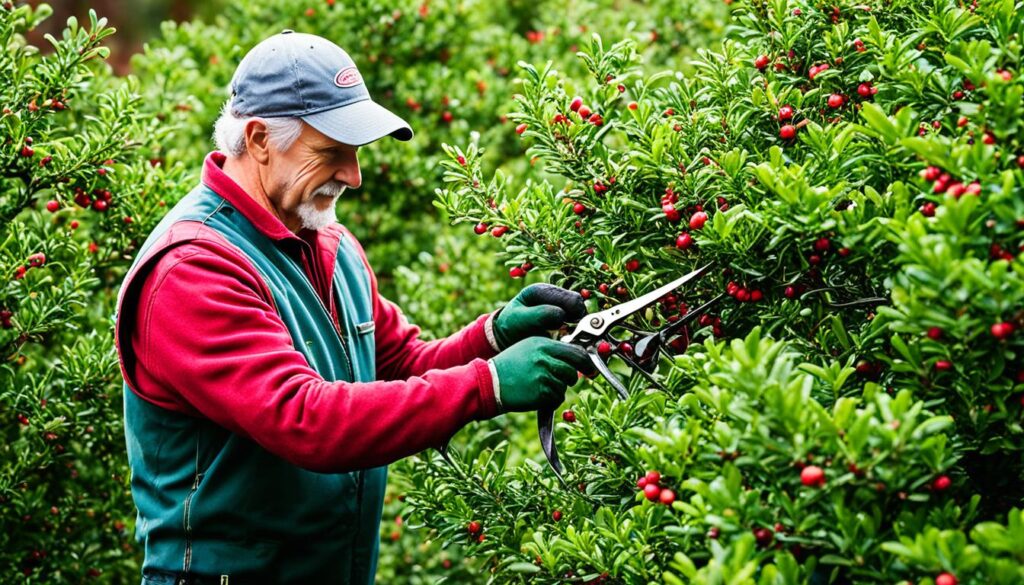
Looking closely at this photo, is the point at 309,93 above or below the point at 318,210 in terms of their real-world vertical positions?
above

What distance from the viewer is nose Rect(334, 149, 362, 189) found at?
10.1ft

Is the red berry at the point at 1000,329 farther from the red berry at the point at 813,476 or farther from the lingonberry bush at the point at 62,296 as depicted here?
the lingonberry bush at the point at 62,296

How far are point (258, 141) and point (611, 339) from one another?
124 cm

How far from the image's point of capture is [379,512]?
3217 mm

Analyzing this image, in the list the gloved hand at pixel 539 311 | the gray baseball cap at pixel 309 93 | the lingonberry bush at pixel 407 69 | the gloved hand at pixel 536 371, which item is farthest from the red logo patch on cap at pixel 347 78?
the lingonberry bush at pixel 407 69

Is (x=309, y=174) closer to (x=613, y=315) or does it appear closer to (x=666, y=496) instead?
(x=613, y=315)

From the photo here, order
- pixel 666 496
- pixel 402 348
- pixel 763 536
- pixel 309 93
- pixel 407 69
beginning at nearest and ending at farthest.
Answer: pixel 763 536 < pixel 666 496 < pixel 309 93 < pixel 402 348 < pixel 407 69

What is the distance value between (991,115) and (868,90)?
0.66 metres

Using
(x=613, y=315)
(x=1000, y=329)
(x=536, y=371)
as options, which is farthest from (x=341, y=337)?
(x=1000, y=329)

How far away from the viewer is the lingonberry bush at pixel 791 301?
188 centimetres

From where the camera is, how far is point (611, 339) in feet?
8.86

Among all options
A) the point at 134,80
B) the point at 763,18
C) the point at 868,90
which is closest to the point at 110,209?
the point at 134,80

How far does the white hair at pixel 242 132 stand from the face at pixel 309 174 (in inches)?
0.7

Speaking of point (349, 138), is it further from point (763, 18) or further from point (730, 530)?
point (730, 530)
